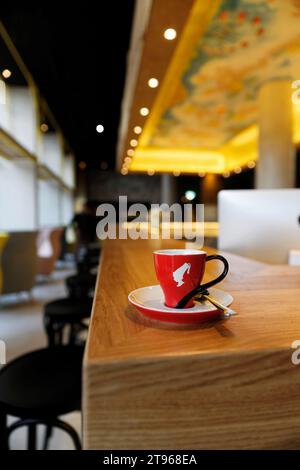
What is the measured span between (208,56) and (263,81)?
1124 millimetres

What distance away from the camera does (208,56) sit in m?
3.75

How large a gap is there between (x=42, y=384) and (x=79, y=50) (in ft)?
13.4

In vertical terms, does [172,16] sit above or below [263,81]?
below

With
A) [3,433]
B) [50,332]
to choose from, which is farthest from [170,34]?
[3,433]

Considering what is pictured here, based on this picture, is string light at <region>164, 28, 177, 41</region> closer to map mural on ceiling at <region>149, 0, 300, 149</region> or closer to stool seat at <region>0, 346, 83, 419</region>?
map mural on ceiling at <region>149, 0, 300, 149</region>

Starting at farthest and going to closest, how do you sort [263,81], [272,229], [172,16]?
[263,81]
[172,16]
[272,229]

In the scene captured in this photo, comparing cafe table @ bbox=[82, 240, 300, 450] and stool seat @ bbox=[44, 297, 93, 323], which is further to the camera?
stool seat @ bbox=[44, 297, 93, 323]

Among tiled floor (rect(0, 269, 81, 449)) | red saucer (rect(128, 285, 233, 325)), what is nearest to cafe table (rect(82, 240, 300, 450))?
red saucer (rect(128, 285, 233, 325))

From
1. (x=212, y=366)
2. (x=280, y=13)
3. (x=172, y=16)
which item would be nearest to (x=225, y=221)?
(x=212, y=366)

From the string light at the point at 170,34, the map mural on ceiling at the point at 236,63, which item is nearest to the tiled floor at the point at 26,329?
the string light at the point at 170,34

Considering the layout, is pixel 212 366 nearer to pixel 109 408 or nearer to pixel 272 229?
pixel 109 408

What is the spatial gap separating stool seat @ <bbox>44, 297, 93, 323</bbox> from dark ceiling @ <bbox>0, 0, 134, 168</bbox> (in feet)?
3.47

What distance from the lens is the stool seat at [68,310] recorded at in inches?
63.9

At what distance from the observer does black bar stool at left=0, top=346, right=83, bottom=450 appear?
884mm
